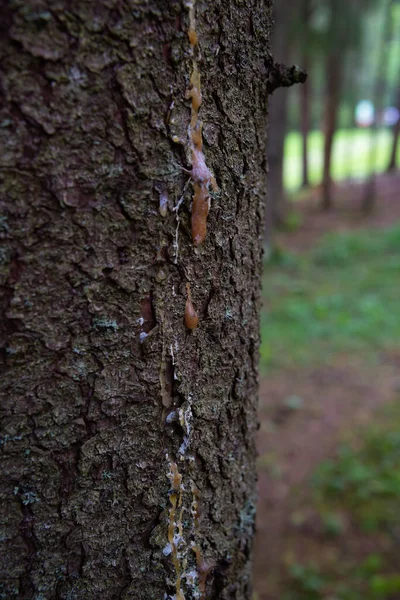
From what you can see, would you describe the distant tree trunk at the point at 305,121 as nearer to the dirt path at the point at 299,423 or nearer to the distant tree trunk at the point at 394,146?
the distant tree trunk at the point at 394,146

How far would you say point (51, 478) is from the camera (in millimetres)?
693

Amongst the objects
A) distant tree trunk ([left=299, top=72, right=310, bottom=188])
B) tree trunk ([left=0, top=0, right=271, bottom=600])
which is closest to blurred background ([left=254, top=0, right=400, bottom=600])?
tree trunk ([left=0, top=0, right=271, bottom=600])

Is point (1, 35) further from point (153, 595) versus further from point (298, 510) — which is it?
point (298, 510)

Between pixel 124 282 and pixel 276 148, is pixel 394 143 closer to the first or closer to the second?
pixel 276 148

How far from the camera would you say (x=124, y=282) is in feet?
2.19

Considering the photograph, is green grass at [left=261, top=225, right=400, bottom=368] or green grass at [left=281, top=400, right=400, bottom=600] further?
green grass at [left=261, top=225, right=400, bottom=368]

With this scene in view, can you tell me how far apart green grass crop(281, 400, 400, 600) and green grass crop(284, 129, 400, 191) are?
12715 mm

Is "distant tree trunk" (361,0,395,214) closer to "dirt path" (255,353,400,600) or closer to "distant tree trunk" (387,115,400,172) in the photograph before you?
"distant tree trunk" (387,115,400,172)

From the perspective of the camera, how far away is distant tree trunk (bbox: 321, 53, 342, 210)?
11195 mm

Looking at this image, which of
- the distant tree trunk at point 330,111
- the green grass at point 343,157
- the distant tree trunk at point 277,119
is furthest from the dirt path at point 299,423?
the green grass at point 343,157

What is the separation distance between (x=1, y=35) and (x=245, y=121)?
375mm

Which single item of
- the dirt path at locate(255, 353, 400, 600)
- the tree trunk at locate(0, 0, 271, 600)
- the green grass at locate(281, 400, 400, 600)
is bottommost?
the dirt path at locate(255, 353, 400, 600)

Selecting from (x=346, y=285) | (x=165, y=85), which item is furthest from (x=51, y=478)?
(x=346, y=285)

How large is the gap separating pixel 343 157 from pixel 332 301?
15.9 m
